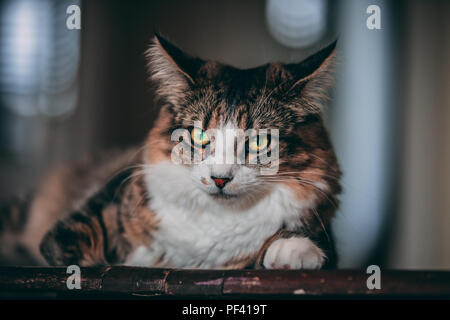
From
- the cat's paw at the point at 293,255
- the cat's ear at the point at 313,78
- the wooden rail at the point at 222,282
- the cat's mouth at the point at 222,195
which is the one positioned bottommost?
the wooden rail at the point at 222,282

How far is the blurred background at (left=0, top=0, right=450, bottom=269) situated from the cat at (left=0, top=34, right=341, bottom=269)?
6cm

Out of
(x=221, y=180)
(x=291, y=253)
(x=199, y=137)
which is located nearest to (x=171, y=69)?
(x=199, y=137)

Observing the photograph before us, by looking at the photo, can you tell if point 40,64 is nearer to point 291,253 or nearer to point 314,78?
point 314,78

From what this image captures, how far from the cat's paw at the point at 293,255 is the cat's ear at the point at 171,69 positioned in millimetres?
457

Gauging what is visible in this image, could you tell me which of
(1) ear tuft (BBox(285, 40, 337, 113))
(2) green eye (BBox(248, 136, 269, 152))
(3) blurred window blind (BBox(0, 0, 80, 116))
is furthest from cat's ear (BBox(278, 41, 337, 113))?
(3) blurred window blind (BBox(0, 0, 80, 116))

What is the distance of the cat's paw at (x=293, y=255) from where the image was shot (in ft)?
2.74

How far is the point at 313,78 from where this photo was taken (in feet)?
3.21

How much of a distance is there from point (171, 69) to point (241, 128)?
0.26m

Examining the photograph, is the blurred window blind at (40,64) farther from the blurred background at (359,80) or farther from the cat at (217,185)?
the cat at (217,185)

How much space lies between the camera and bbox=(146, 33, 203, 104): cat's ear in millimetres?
1009

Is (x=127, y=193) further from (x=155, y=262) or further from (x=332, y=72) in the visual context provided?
(x=332, y=72)

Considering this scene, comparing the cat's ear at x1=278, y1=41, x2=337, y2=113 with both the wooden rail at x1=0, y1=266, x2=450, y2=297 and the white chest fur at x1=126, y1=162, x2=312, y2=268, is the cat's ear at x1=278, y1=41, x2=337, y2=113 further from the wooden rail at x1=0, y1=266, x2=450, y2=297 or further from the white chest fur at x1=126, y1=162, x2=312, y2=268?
the wooden rail at x1=0, y1=266, x2=450, y2=297

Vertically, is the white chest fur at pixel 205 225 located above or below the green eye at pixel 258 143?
below

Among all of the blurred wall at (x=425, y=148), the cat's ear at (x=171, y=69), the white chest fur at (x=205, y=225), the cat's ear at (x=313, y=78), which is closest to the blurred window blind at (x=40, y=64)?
the cat's ear at (x=171, y=69)
